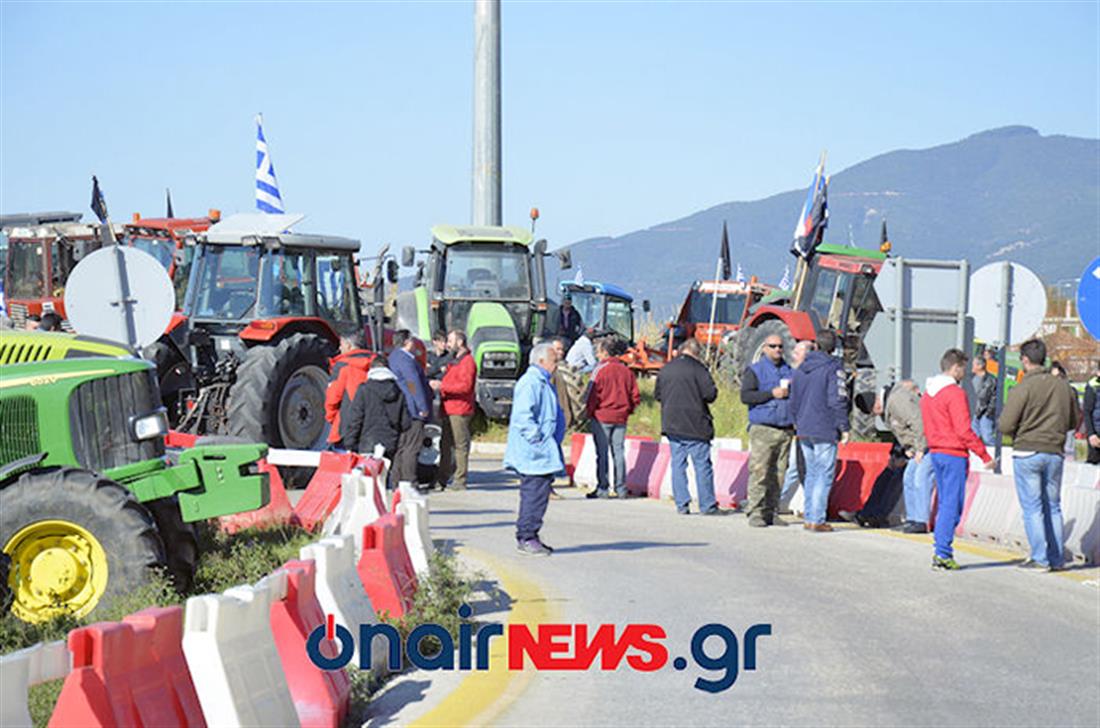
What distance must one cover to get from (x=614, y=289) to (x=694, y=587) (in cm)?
2903

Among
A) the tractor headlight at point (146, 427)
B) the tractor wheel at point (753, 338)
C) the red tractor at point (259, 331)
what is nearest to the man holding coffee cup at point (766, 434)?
the red tractor at point (259, 331)

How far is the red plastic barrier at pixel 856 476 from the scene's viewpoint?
17219 millimetres

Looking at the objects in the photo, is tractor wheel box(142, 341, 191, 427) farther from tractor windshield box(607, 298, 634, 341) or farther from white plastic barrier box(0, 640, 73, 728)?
tractor windshield box(607, 298, 634, 341)

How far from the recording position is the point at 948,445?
544 inches

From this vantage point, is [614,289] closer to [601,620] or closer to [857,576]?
[857,576]

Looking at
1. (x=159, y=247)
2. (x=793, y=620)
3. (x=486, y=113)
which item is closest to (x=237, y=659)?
(x=793, y=620)

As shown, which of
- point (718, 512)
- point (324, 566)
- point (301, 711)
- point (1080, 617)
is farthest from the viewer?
point (718, 512)

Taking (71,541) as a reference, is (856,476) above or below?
below

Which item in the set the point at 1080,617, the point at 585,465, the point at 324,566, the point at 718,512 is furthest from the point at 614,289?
the point at 324,566

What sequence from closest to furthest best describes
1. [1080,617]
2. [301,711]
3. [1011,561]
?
[301,711]
[1080,617]
[1011,561]

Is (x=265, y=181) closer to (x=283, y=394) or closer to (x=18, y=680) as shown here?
(x=283, y=394)

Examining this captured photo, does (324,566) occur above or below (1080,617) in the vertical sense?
above

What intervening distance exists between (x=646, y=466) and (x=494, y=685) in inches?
442

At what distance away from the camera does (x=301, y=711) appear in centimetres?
706
